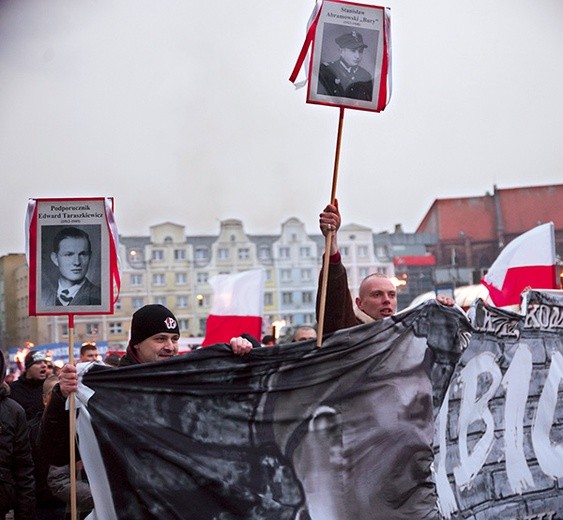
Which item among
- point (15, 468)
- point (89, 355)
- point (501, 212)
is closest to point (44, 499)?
point (15, 468)

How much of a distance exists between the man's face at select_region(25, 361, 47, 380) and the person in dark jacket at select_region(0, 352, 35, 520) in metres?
3.52

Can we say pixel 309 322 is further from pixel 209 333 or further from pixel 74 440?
pixel 74 440

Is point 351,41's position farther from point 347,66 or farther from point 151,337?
point 151,337

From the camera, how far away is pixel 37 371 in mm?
9352

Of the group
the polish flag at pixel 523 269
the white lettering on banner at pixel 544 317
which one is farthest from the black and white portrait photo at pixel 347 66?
the polish flag at pixel 523 269

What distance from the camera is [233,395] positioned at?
16.1ft

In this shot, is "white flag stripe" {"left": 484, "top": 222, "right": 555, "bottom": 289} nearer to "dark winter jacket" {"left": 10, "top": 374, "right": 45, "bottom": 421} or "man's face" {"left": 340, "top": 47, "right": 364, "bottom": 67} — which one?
"dark winter jacket" {"left": 10, "top": 374, "right": 45, "bottom": 421}

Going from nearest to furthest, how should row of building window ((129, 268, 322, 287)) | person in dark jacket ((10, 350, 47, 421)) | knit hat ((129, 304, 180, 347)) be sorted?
1. knit hat ((129, 304, 180, 347))
2. person in dark jacket ((10, 350, 47, 421))
3. row of building window ((129, 268, 322, 287))

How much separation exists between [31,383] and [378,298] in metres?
4.36

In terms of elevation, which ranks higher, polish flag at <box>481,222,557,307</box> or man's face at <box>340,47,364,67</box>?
man's face at <box>340,47,364,67</box>

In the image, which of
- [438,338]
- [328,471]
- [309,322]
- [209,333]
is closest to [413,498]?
[328,471]

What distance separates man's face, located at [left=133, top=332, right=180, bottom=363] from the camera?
16.9ft

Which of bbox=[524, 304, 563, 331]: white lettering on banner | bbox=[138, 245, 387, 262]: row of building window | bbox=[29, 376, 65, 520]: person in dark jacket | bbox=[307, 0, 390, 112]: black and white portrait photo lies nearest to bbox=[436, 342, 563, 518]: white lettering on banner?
bbox=[524, 304, 563, 331]: white lettering on banner

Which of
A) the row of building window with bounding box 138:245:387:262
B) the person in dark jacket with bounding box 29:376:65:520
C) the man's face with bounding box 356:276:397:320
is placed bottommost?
the person in dark jacket with bounding box 29:376:65:520
